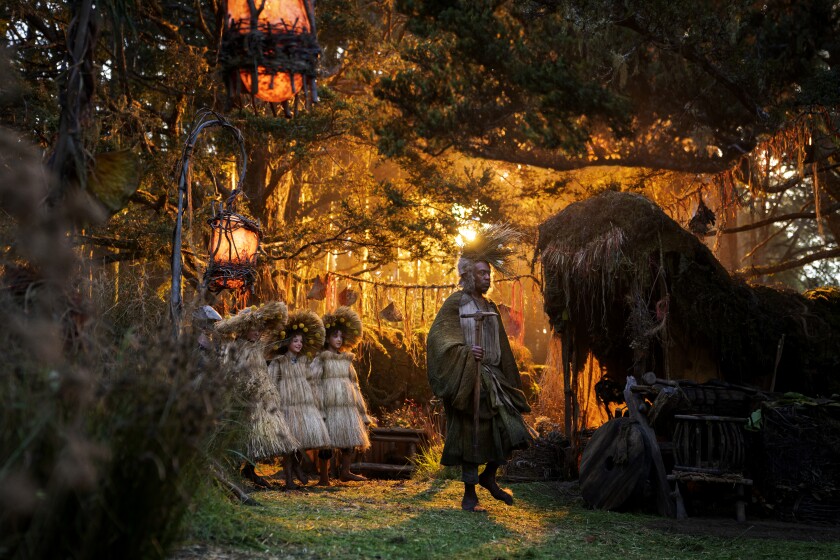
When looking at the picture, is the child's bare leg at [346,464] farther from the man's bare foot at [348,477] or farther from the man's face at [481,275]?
the man's face at [481,275]

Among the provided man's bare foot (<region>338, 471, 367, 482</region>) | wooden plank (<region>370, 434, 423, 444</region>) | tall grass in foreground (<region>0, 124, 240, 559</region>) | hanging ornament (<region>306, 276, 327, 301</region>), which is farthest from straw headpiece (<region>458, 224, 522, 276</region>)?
hanging ornament (<region>306, 276, 327, 301</region>)

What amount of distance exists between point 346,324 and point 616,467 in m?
4.10

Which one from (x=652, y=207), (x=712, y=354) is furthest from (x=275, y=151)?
(x=712, y=354)

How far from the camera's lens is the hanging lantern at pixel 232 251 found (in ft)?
27.7

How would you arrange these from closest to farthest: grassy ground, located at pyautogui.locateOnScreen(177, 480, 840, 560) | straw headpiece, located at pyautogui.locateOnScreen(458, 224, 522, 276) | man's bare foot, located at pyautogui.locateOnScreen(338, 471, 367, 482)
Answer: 1. grassy ground, located at pyautogui.locateOnScreen(177, 480, 840, 560)
2. straw headpiece, located at pyautogui.locateOnScreen(458, 224, 522, 276)
3. man's bare foot, located at pyautogui.locateOnScreen(338, 471, 367, 482)

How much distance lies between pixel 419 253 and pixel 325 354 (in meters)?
3.53

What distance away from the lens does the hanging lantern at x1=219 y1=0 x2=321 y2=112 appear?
533 cm

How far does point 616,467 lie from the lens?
30.8 feet

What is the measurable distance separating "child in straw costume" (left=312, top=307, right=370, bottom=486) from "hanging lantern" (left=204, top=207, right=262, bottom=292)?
9.13ft

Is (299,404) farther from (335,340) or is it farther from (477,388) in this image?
(477,388)

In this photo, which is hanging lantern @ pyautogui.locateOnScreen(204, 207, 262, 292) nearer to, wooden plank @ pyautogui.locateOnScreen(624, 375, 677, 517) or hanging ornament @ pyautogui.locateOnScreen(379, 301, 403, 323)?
wooden plank @ pyautogui.locateOnScreen(624, 375, 677, 517)

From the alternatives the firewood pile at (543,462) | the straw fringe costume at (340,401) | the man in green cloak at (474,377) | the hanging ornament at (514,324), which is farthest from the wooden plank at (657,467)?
the hanging ornament at (514,324)

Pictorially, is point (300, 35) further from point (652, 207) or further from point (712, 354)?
point (712, 354)

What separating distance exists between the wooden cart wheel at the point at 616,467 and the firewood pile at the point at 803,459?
4.00 feet
